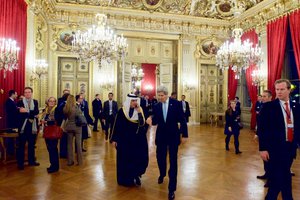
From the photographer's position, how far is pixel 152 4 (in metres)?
13.0

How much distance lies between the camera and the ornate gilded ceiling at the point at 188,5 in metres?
12.4

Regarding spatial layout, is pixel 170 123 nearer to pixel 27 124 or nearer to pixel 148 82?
pixel 27 124

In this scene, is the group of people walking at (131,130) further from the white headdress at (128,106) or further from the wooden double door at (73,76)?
the wooden double door at (73,76)

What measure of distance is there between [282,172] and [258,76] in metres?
8.84

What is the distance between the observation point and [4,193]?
13.0 ft

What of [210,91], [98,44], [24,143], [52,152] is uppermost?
[98,44]

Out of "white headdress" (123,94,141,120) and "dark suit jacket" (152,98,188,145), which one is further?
"white headdress" (123,94,141,120)

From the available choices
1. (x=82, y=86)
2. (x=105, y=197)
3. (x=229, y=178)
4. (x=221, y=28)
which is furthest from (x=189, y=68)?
(x=105, y=197)

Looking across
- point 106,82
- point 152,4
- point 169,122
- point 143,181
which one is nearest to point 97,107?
point 106,82

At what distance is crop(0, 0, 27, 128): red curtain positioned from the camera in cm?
648

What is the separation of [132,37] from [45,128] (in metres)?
9.31

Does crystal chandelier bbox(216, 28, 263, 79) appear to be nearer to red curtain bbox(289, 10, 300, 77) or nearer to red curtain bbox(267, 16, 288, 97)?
red curtain bbox(289, 10, 300, 77)

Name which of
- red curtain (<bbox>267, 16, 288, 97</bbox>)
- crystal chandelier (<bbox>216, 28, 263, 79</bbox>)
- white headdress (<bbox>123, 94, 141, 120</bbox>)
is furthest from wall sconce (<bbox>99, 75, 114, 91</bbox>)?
white headdress (<bbox>123, 94, 141, 120</bbox>)

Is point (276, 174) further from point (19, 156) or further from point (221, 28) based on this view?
point (221, 28)
